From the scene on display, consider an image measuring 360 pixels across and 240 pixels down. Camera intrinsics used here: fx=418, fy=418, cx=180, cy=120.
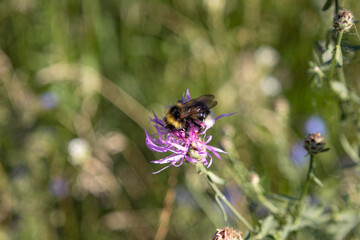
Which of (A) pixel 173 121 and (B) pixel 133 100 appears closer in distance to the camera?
(A) pixel 173 121

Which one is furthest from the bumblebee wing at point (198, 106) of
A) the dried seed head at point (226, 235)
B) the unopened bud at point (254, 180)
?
the dried seed head at point (226, 235)

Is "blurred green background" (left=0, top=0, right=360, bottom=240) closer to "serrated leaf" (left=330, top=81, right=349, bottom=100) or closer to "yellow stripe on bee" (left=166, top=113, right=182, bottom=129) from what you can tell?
"serrated leaf" (left=330, top=81, right=349, bottom=100)

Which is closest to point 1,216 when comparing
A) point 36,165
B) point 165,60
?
point 36,165

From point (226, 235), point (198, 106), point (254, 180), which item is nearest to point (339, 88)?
point (254, 180)

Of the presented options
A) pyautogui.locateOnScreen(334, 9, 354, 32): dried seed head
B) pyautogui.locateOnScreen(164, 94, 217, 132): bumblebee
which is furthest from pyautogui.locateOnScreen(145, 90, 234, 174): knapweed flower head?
pyautogui.locateOnScreen(334, 9, 354, 32): dried seed head

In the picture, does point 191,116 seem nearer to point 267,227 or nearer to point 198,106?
point 198,106

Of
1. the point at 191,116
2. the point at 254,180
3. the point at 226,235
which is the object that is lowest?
the point at 226,235

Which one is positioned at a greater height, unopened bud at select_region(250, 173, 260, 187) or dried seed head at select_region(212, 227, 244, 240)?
unopened bud at select_region(250, 173, 260, 187)
